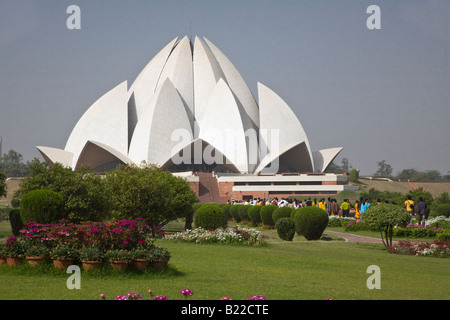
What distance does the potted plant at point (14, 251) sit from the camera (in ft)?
24.1

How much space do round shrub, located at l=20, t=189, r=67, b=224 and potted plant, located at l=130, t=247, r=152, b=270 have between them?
409 centimetres

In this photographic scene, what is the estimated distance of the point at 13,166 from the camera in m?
92.0

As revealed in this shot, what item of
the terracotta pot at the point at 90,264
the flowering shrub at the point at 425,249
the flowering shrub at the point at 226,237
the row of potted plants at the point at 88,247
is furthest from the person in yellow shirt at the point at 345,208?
the terracotta pot at the point at 90,264

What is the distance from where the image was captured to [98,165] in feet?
170

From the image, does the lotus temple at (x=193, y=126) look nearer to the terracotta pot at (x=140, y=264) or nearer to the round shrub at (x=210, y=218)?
the round shrub at (x=210, y=218)

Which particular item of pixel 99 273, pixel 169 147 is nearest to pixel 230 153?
pixel 169 147

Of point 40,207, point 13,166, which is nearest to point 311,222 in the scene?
point 40,207

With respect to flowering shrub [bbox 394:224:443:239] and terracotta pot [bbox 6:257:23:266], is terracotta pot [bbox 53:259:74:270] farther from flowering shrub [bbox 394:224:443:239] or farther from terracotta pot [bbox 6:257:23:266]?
flowering shrub [bbox 394:224:443:239]

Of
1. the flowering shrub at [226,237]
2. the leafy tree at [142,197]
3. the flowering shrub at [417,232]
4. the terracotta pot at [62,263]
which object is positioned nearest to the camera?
the terracotta pot at [62,263]

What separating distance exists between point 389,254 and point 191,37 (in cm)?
4988

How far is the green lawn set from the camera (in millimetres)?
5762

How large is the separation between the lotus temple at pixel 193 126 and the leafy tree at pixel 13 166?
1528 inches

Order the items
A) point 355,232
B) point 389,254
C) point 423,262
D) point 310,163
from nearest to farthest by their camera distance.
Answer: point 423,262 < point 389,254 < point 355,232 < point 310,163

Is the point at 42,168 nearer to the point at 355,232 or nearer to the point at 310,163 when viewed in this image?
the point at 355,232
